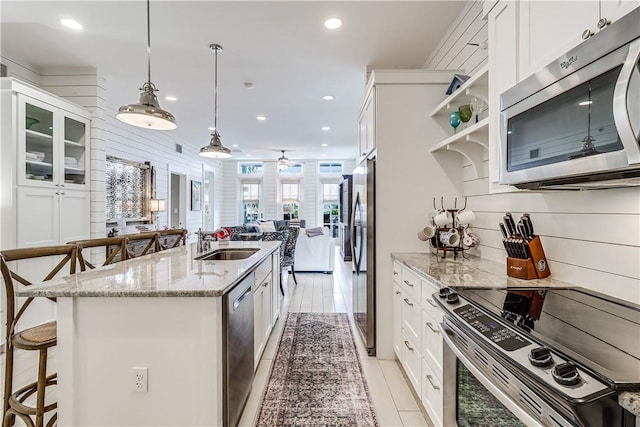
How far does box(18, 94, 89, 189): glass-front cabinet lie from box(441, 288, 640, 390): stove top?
3.93m

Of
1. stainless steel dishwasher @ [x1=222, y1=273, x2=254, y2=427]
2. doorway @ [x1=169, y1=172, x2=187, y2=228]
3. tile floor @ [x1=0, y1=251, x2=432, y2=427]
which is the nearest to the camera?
stainless steel dishwasher @ [x1=222, y1=273, x2=254, y2=427]

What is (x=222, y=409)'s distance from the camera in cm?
161

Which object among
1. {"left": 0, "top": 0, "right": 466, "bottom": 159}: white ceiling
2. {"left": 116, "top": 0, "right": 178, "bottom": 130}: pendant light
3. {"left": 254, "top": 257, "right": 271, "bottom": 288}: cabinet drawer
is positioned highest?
{"left": 0, "top": 0, "right": 466, "bottom": 159}: white ceiling

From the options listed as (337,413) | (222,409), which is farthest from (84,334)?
(337,413)

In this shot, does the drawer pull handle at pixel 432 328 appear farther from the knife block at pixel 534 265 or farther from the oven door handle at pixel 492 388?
the knife block at pixel 534 265

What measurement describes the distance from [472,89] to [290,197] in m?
8.93

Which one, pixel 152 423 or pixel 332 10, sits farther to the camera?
pixel 332 10

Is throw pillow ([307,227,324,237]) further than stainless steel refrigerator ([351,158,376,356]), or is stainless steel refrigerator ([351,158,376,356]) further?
throw pillow ([307,227,324,237])

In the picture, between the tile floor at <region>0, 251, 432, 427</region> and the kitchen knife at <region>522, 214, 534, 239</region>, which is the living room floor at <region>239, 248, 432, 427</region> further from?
the kitchen knife at <region>522, 214, 534, 239</region>

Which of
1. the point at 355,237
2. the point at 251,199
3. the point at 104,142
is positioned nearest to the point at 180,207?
the point at 251,199

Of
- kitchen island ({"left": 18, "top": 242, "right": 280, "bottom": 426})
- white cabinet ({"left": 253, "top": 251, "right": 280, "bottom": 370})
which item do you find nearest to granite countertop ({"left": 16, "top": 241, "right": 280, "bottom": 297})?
kitchen island ({"left": 18, "top": 242, "right": 280, "bottom": 426})

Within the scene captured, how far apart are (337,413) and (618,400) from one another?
1707 mm

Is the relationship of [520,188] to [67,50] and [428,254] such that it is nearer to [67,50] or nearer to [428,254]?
[428,254]

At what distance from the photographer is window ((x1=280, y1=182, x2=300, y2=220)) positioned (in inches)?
424
